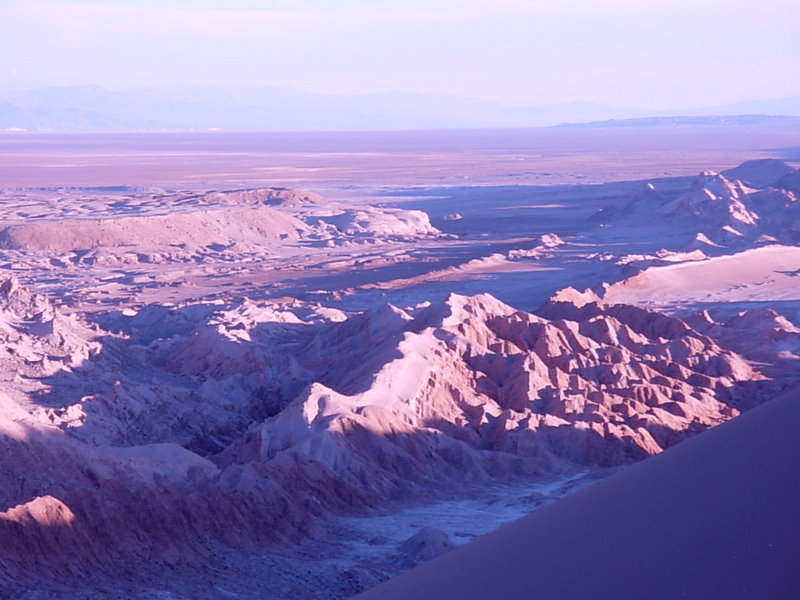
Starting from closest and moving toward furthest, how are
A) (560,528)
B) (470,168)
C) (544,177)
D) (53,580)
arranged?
1. (560,528)
2. (53,580)
3. (544,177)
4. (470,168)

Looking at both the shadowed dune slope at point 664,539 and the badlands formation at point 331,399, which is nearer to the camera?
the shadowed dune slope at point 664,539

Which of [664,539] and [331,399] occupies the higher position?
[664,539]

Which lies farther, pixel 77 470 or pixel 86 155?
pixel 86 155

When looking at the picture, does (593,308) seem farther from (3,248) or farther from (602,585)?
(3,248)

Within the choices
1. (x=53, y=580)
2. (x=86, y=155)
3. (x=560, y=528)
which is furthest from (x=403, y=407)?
(x=86, y=155)

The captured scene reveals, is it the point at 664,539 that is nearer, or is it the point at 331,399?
the point at 664,539

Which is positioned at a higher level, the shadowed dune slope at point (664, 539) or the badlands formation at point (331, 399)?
the shadowed dune slope at point (664, 539)
